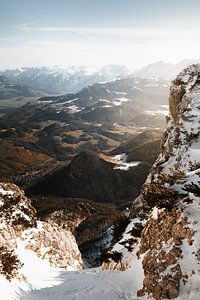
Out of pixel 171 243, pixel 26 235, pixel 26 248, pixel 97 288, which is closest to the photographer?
pixel 171 243

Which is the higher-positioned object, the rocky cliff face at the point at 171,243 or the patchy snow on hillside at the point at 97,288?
the rocky cliff face at the point at 171,243

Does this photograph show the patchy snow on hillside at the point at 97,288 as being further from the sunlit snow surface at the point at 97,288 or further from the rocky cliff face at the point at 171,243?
the rocky cliff face at the point at 171,243

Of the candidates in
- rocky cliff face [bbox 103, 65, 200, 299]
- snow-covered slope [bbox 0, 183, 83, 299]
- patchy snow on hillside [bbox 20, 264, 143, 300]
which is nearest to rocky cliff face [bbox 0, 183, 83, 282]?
snow-covered slope [bbox 0, 183, 83, 299]

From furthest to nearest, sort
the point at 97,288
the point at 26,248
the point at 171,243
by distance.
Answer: the point at 26,248, the point at 97,288, the point at 171,243

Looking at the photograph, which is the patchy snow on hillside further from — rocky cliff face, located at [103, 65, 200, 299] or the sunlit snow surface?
rocky cliff face, located at [103, 65, 200, 299]

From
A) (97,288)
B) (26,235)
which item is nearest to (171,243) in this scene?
(97,288)

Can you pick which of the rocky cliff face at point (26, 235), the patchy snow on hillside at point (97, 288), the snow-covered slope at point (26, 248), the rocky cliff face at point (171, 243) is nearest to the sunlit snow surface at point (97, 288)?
the patchy snow on hillside at point (97, 288)

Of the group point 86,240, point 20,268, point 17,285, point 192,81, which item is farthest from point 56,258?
point 86,240

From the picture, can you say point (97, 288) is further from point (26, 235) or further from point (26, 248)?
point (26, 235)
